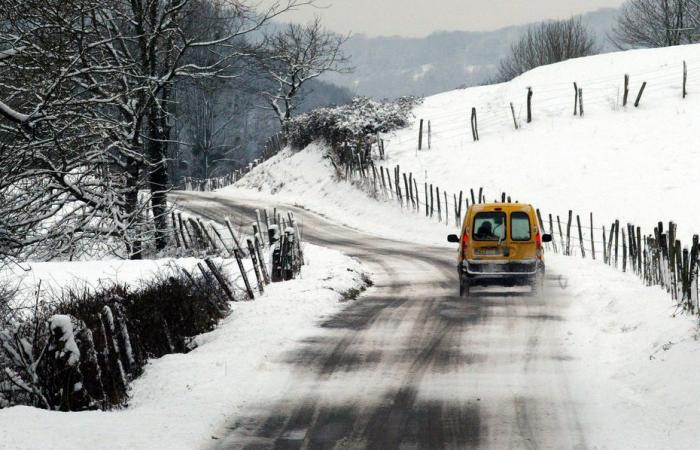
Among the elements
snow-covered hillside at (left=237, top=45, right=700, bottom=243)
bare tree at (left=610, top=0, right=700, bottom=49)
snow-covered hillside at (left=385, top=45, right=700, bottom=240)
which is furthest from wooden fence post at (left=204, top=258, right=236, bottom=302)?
bare tree at (left=610, top=0, right=700, bottom=49)

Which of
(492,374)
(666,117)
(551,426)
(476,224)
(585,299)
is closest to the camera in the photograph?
(551,426)

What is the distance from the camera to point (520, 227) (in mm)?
16219

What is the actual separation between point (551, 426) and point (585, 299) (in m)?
7.65

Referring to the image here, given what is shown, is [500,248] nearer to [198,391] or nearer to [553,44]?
[198,391]

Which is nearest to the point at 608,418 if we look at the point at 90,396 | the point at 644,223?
the point at 90,396

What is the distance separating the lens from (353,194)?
41938 mm

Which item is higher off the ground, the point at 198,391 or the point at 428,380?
the point at 198,391

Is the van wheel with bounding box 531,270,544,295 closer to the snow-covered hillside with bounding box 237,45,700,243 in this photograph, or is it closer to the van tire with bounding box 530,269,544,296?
the van tire with bounding box 530,269,544,296

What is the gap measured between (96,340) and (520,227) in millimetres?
9099

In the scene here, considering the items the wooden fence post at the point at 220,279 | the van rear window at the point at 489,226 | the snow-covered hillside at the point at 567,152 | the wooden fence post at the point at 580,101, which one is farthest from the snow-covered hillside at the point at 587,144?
the wooden fence post at the point at 220,279

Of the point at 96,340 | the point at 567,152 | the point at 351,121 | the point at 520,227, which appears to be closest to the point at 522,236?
the point at 520,227

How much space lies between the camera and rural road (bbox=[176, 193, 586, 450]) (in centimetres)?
747

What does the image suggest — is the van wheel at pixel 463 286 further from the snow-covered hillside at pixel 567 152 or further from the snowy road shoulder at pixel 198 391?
the snow-covered hillside at pixel 567 152

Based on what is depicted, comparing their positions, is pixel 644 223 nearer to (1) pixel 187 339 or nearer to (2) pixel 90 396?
(1) pixel 187 339
